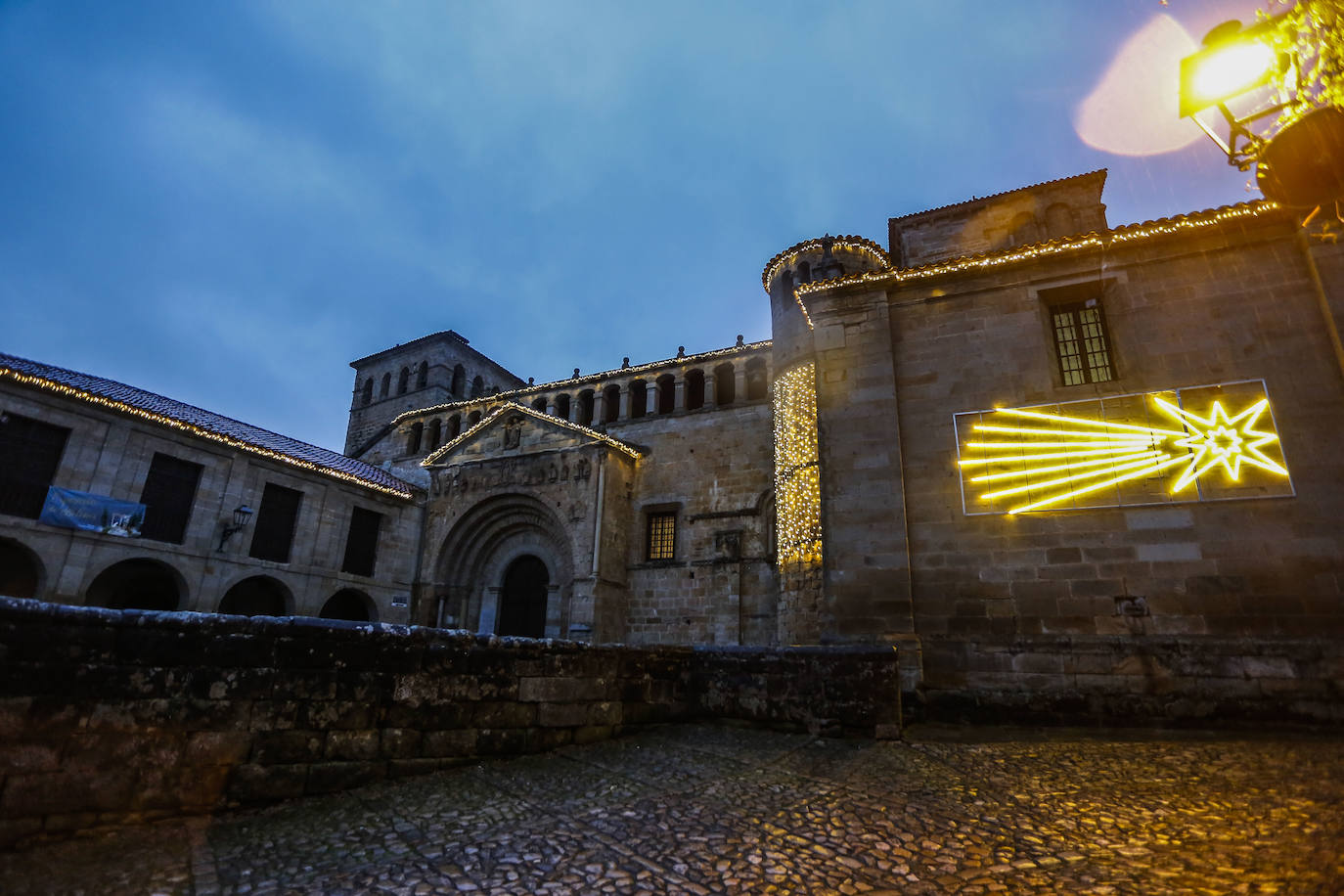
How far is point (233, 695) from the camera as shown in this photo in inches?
166

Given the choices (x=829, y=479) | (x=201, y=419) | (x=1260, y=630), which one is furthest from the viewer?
(x=201, y=419)

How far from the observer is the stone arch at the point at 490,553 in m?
20.5

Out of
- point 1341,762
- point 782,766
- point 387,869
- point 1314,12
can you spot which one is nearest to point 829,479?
point 782,766

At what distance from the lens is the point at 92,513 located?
48.8 ft

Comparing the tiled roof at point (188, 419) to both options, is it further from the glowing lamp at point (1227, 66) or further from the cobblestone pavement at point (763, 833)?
the glowing lamp at point (1227, 66)

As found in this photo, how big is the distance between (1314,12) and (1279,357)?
6117 millimetres

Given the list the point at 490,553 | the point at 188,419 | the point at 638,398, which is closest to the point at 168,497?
the point at 188,419

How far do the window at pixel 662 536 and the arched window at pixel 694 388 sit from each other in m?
4.21

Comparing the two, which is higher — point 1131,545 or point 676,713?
point 1131,545

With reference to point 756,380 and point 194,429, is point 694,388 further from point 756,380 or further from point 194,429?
point 194,429

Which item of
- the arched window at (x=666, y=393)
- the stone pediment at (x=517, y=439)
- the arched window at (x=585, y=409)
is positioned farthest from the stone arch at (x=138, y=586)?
the arched window at (x=666, y=393)

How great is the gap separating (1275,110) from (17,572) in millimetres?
23407

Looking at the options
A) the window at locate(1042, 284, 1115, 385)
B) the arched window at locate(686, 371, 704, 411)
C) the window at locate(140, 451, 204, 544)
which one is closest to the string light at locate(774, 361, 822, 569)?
the window at locate(1042, 284, 1115, 385)

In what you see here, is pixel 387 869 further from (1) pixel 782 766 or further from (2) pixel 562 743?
(1) pixel 782 766
